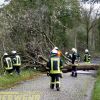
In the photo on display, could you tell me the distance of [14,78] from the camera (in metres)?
24.3

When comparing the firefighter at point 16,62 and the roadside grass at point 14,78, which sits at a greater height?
the firefighter at point 16,62

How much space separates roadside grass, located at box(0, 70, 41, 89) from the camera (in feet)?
71.3

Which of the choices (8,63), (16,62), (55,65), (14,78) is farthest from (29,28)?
(55,65)

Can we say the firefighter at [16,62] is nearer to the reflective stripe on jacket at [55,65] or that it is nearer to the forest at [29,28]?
the forest at [29,28]

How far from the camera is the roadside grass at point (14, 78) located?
2173 centimetres

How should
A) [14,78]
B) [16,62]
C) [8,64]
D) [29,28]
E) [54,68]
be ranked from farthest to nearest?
[29,28], [16,62], [8,64], [14,78], [54,68]

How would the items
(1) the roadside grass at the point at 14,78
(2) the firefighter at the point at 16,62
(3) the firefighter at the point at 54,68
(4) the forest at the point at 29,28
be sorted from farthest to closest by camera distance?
(4) the forest at the point at 29,28
(2) the firefighter at the point at 16,62
(1) the roadside grass at the point at 14,78
(3) the firefighter at the point at 54,68

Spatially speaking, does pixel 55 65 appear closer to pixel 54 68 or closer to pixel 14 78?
pixel 54 68

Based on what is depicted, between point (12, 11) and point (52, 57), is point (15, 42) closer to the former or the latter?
point (12, 11)

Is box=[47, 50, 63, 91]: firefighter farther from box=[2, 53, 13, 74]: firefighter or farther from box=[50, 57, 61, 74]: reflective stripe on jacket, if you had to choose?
box=[2, 53, 13, 74]: firefighter

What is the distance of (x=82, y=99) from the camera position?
16688mm

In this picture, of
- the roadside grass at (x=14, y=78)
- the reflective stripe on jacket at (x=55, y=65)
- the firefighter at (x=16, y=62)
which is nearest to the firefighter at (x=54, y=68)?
the reflective stripe on jacket at (x=55, y=65)

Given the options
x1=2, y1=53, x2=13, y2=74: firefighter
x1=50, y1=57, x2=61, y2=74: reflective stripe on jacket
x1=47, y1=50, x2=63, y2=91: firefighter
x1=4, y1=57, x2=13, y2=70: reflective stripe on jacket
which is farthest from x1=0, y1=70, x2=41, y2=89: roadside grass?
x1=50, y1=57, x2=61, y2=74: reflective stripe on jacket

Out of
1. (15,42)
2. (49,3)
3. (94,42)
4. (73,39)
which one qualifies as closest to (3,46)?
(15,42)
